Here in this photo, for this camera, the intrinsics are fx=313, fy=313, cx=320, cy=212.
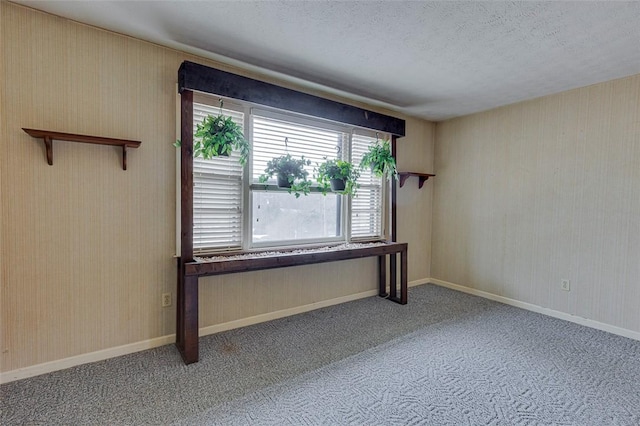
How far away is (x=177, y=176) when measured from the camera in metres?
2.60

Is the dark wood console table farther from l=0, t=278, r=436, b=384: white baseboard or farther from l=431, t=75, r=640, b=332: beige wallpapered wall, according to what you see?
l=431, t=75, r=640, b=332: beige wallpapered wall

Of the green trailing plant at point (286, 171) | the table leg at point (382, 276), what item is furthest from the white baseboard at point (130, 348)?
the green trailing plant at point (286, 171)

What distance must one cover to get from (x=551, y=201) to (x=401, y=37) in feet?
8.24

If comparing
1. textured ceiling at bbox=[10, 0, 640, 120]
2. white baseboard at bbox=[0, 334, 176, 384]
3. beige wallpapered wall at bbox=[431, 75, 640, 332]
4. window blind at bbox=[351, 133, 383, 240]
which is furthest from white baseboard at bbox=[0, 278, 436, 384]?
textured ceiling at bbox=[10, 0, 640, 120]

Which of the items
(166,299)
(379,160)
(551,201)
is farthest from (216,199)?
(551,201)

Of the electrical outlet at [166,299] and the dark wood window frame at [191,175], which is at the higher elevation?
the dark wood window frame at [191,175]

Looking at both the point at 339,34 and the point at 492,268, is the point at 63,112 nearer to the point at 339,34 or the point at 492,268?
the point at 339,34

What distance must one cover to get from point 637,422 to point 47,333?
3.71 meters

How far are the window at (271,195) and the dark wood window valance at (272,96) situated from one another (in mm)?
226

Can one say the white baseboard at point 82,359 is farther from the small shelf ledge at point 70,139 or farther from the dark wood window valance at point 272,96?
the dark wood window valance at point 272,96

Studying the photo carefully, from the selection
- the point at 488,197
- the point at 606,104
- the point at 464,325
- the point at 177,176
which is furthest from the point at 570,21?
the point at 177,176

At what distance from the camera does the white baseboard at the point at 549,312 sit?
2.93m

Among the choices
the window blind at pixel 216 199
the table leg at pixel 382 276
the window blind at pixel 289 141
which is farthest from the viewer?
the table leg at pixel 382 276

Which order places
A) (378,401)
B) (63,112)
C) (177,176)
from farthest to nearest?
1. (177,176)
2. (63,112)
3. (378,401)
